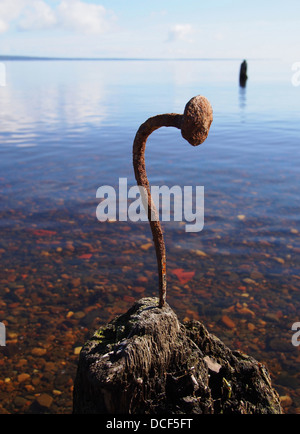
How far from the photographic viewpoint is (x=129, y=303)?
252 inches

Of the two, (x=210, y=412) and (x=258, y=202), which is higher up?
(x=258, y=202)

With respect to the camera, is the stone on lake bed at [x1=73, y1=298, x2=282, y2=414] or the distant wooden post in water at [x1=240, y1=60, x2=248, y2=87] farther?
the distant wooden post in water at [x1=240, y1=60, x2=248, y2=87]

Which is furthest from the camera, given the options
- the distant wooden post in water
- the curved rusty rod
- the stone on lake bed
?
the distant wooden post in water

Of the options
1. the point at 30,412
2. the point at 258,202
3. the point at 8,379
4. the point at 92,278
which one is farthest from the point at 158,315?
the point at 258,202

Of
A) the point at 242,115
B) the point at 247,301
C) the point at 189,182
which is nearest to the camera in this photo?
the point at 247,301

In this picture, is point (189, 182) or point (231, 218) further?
point (189, 182)

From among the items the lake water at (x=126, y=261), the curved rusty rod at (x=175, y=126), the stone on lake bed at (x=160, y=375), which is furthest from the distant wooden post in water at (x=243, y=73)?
the stone on lake bed at (x=160, y=375)

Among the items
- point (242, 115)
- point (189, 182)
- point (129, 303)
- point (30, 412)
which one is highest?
point (242, 115)

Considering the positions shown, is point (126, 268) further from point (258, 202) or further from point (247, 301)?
point (258, 202)

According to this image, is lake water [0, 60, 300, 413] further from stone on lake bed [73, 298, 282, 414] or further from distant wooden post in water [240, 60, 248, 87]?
distant wooden post in water [240, 60, 248, 87]

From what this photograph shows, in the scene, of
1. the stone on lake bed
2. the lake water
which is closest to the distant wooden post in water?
the lake water

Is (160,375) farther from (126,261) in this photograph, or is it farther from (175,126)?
(126,261)

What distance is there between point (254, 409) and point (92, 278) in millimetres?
4606

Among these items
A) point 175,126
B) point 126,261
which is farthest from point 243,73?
point 175,126
